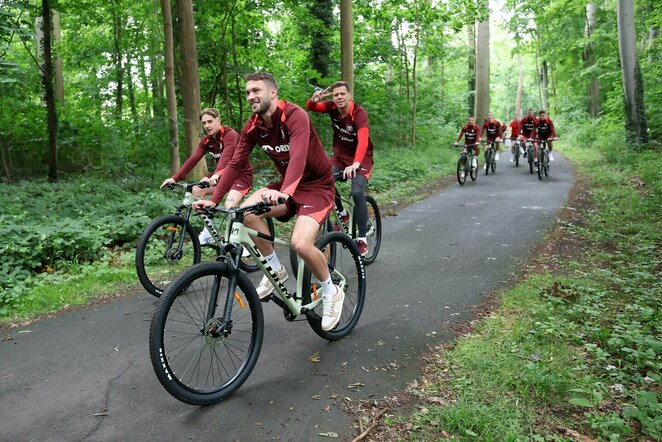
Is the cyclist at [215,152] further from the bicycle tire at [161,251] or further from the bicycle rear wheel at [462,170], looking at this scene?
the bicycle rear wheel at [462,170]

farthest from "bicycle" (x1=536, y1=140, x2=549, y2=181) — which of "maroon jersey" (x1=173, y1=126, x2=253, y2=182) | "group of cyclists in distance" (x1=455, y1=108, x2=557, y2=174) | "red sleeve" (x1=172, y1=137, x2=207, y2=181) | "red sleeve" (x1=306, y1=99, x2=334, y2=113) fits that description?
"red sleeve" (x1=172, y1=137, x2=207, y2=181)

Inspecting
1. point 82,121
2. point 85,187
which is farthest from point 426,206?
point 82,121

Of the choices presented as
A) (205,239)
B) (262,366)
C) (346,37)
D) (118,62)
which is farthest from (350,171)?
(118,62)

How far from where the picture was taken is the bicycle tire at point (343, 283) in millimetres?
4242

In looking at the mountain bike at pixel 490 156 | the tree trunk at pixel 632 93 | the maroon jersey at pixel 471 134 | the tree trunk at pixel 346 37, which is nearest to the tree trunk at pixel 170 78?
the tree trunk at pixel 346 37

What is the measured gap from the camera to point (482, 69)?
24.3 meters

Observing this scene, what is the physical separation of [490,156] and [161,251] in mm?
14493

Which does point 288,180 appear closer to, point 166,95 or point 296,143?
point 296,143

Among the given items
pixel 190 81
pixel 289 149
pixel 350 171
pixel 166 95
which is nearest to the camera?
pixel 289 149

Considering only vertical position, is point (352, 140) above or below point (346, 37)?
below

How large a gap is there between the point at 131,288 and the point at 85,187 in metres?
5.34

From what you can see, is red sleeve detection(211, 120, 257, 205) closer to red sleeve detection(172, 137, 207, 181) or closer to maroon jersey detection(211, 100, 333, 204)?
maroon jersey detection(211, 100, 333, 204)

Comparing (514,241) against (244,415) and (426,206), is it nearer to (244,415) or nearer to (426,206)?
(426,206)

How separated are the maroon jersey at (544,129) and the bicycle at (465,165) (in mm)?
2513
